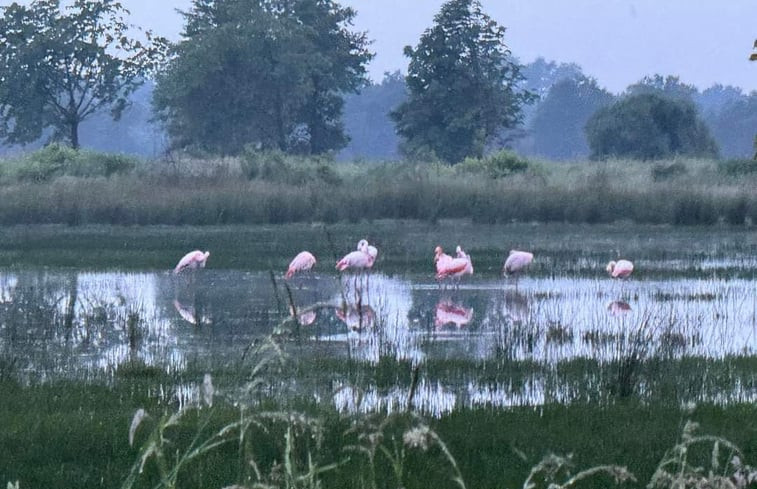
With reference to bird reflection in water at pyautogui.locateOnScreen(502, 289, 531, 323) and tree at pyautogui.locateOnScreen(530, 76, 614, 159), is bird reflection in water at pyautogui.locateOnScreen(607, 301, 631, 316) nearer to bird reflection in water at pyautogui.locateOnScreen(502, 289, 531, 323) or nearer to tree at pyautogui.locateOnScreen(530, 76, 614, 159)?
bird reflection in water at pyautogui.locateOnScreen(502, 289, 531, 323)

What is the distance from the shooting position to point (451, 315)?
54.6ft

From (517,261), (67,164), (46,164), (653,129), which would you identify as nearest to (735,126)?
(653,129)

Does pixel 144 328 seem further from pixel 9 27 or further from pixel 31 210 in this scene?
pixel 9 27

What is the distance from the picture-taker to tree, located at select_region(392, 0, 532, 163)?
190 feet

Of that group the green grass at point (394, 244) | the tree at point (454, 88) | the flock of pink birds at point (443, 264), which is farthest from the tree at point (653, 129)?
the flock of pink birds at point (443, 264)

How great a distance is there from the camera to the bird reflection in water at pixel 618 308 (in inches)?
650

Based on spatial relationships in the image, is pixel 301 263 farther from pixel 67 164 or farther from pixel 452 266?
pixel 67 164

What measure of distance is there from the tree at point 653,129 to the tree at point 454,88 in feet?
15.2

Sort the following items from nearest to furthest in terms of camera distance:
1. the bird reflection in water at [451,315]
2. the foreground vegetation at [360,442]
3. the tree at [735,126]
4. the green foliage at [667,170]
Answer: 1. the foreground vegetation at [360,442]
2. the bird reflection in water at [451,315]
3. the green foliage at [667,170]
4. the tree at [735,126]

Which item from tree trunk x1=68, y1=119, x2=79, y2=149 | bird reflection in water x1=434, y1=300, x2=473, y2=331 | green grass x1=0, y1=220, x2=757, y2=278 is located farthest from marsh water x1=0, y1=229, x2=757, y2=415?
tree trunk x1=68, y1=119, x2=79, y2=149

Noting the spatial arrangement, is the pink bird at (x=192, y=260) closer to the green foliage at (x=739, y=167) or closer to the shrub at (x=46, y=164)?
the shrub at (x=46, y=164)

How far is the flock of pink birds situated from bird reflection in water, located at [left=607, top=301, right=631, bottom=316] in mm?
2886

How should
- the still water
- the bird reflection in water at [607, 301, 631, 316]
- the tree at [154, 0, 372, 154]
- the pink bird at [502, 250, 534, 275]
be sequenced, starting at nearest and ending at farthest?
1. the still water
2. the bird reflection in water at [607, 301, 631, 316]
3. the pink bird at [502, 250, 534, 275]
4. the tree at [154, 0, 372, 154]

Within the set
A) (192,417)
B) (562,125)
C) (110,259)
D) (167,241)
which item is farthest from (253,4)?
(192,417)
